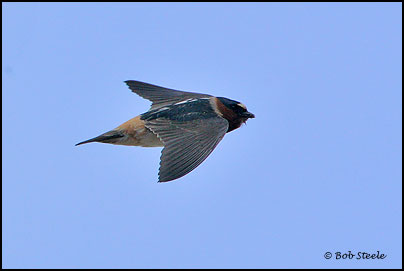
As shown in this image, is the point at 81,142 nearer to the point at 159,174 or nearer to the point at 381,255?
the point at 159,174

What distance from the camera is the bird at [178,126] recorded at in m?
7.14

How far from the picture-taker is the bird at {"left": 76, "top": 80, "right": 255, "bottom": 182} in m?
7.14

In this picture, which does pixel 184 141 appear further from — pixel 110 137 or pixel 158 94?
pixel 158 94

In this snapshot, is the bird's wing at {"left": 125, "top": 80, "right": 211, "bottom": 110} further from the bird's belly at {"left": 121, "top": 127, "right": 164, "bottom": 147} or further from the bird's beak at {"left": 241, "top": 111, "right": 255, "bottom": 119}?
the bird's belly at {"left": 121, "top": 127, "right": 164, "bottom": 147}

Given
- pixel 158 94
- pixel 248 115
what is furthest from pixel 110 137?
pixel 248 115

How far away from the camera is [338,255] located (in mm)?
8172

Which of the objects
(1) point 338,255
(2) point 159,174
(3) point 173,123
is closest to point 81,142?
(3) point 173,123

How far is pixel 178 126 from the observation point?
305 inches

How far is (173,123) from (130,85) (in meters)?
1.46

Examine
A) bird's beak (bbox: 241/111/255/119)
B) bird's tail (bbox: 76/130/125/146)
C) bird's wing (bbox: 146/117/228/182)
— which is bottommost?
bird's wing (bbox: 146/117/228/182)

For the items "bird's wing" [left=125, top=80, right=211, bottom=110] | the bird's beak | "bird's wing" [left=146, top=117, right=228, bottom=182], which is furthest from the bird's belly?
the bird's beak

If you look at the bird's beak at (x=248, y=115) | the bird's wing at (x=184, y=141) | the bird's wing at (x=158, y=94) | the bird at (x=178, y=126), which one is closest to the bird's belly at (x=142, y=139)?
the bird at (x=178, y=126)

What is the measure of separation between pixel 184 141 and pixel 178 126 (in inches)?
13.7

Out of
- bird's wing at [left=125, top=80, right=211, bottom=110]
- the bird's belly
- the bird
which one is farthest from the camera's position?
bird's wing at [left=125, top=80, right=211, bottom=110]
